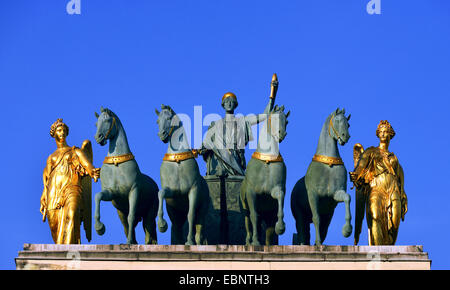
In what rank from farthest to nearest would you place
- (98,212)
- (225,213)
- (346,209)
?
(225,213) < (98,212) < (346,209)

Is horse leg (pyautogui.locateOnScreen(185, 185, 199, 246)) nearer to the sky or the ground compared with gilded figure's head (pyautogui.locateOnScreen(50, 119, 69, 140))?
nearer to the ground

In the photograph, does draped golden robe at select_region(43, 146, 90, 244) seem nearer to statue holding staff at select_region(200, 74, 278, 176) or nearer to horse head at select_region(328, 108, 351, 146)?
statue holding staff at select_region(200, 74, 278, 176)

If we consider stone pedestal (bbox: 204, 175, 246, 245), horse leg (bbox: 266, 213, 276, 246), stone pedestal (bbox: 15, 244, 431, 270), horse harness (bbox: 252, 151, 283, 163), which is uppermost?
horse harness (bbox: 252, 151, 283, 163)

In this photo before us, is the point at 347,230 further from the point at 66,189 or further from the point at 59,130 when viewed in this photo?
the point at 59,130

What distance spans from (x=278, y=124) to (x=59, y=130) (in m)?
5.48

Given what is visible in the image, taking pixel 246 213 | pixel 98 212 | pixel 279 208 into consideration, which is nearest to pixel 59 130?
pixel 98 212

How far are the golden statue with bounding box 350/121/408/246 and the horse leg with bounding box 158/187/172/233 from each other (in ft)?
14.4

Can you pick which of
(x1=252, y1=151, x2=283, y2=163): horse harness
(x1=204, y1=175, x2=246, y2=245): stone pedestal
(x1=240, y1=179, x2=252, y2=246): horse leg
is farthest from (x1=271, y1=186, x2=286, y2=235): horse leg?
(x1=204, y1=175, x2=246, y2=245): stone pedestal

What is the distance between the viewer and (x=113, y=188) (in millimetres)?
33375

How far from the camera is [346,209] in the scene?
107ft

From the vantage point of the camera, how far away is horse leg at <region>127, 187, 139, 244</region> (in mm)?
33188

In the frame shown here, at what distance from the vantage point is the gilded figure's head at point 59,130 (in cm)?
3538

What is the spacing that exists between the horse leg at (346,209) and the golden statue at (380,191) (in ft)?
5.16
